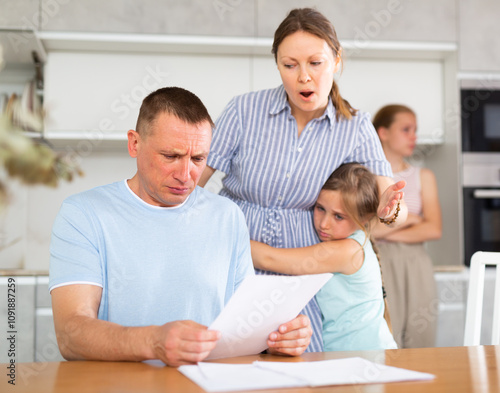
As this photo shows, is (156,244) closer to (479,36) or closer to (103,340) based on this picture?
(103,340)

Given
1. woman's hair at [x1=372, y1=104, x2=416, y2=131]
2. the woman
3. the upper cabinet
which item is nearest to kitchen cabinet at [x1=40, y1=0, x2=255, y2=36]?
woman's hair at [x1=372, y1=104, x2=416, y2=131]

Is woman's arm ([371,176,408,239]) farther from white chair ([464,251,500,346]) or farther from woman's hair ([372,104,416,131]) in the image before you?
woman's hair ([372,104,416,131])

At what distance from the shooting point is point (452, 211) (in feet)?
9.96

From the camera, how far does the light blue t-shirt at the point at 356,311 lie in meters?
1.51

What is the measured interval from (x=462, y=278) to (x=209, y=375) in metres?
2.27

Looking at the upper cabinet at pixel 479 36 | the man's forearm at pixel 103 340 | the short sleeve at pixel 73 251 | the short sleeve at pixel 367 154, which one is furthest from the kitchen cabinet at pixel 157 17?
the man's forearm at pixel 103 340

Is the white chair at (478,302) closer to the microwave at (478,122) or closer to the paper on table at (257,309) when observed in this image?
the paper on table at (257,309)

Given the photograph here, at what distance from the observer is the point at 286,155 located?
163 cm

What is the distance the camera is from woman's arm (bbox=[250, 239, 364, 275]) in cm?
155

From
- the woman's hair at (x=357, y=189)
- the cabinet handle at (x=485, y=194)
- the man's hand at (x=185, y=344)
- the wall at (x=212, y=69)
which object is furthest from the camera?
the cabinet handle at (x=485, y=194)

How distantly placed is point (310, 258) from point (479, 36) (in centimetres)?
213

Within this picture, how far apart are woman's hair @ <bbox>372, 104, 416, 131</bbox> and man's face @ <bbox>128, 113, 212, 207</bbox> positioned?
5.87 ft

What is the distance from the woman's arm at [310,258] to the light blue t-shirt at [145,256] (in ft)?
0.56

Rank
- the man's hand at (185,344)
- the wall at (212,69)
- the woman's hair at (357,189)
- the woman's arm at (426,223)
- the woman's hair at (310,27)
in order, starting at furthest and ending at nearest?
the wall at (212,69), the woman's arm at (426,223), the woman's hair at (357,189), the woman's hair at (310,27), the man's hand at (185,344)
